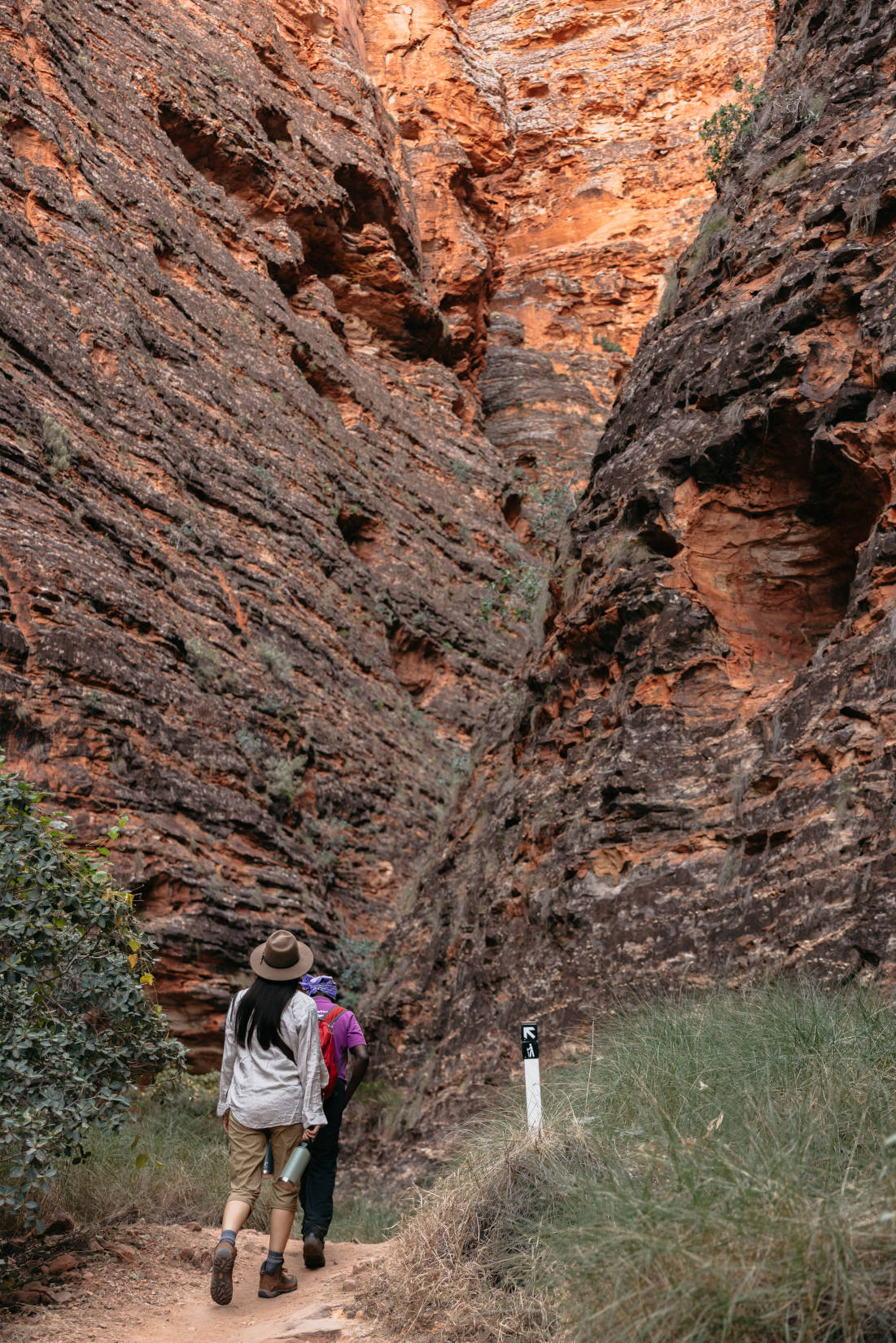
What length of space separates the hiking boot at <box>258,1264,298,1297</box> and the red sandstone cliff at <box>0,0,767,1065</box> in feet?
15.0

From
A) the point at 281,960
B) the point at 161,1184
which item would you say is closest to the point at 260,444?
the point at 161,1184

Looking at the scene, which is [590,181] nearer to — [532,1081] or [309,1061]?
[309,1061]

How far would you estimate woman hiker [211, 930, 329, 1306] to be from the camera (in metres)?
5.16

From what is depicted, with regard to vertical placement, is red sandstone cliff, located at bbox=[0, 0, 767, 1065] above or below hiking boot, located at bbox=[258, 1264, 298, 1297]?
above

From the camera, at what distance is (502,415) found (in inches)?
1075

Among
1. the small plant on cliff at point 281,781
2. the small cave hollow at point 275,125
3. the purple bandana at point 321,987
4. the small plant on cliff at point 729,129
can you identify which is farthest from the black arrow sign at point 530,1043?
the small cave hollow at point 275,125

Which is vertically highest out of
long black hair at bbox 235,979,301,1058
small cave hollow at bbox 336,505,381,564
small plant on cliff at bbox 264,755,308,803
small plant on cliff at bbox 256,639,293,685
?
small cave hollow at bbox 336,505,381,564

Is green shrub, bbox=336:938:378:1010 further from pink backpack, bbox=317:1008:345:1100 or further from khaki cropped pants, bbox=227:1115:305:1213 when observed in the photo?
khaki cropped pants, bbox=227:1115:305:1213

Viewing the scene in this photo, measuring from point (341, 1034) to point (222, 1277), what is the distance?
131cm

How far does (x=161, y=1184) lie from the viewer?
22.3 feet

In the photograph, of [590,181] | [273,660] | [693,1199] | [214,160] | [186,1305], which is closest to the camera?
[693,1199]

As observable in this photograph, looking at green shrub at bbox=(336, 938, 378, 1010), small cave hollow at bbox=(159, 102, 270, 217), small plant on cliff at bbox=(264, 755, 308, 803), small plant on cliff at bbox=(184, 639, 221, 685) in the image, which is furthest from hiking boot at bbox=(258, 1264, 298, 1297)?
small cave hollow at bbox=(159, 102, 270, 217)

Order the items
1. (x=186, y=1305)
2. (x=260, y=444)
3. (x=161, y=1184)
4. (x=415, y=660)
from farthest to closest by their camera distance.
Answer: (x=415, y=660), (x=260, y=444), (x=161, y=1184), (x=186, y=1305)

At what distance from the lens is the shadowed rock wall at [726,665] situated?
21.5ft
